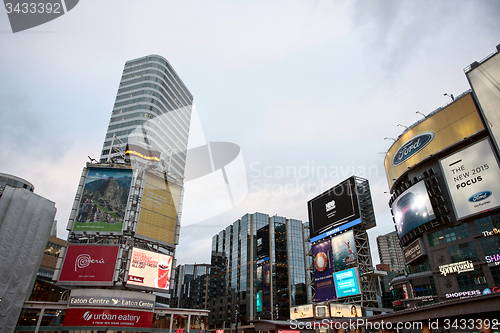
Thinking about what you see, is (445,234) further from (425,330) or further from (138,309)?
(138,309)

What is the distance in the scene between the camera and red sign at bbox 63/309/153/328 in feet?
119

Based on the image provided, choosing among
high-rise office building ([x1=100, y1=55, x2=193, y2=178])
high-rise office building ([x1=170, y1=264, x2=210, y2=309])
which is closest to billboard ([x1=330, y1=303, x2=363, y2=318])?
high-rise office building ([x1=100, y1=55, x2=193, y2=178])

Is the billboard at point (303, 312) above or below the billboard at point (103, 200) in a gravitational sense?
below

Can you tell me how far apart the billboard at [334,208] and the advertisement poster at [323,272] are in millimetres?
3268

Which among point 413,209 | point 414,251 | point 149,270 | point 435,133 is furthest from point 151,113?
point 414,251

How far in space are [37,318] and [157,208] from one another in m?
19.4

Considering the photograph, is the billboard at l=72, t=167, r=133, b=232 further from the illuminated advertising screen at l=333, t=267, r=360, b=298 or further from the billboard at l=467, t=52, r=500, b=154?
the billboard at l=467, t=52, r=500, b=154

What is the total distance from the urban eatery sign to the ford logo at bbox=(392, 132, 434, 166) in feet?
63.5

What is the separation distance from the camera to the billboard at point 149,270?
4041 centimetres

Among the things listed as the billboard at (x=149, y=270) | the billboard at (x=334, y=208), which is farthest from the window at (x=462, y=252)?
the billboard at (x=149, y=270)

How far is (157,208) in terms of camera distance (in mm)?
47000

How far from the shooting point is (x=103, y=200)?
4475 cm

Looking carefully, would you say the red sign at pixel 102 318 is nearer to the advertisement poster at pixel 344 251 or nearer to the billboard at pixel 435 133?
the advertisement poster at pixel 344 251

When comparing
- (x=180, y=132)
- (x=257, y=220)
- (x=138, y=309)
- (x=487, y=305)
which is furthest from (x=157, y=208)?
(x=180, y=132)
